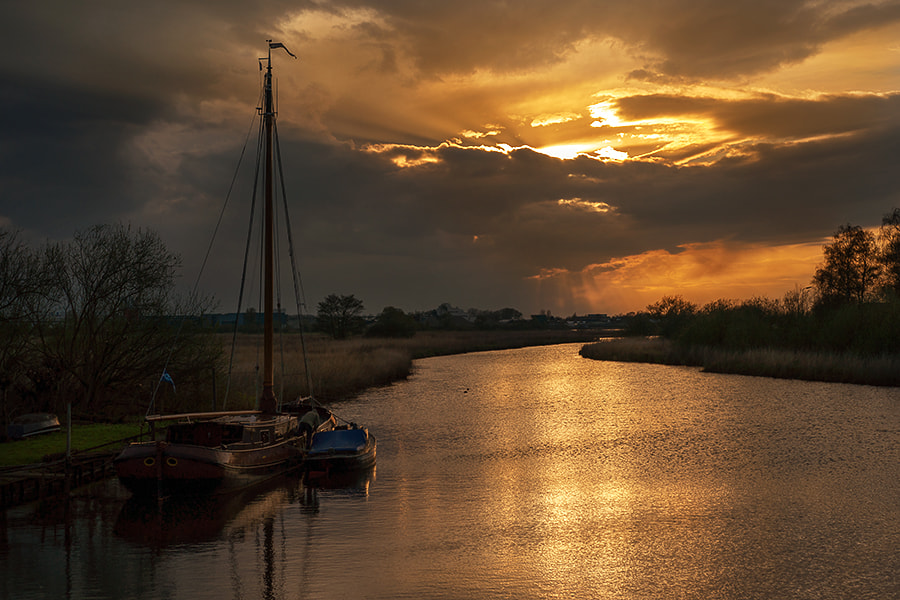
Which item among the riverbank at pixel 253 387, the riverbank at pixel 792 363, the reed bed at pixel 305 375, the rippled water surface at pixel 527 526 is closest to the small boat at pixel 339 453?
the rippled water surface at pixel 527 526

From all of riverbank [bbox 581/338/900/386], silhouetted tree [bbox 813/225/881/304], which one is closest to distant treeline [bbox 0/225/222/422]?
riverbank [bbox 581/338/900/386]

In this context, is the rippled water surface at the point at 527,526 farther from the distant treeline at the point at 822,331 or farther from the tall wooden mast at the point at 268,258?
the distant treeline at the point at 822,331

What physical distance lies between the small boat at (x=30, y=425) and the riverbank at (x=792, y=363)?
56.1m

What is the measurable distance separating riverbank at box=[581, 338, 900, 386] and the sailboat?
4643cm

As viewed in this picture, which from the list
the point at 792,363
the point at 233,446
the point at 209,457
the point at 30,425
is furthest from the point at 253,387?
the point at 792,363

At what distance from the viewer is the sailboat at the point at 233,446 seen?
20594 mm

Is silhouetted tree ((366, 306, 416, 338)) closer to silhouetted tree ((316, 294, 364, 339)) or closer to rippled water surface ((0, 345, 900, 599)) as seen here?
silhouetted tree ((316, 294, 364, 339))

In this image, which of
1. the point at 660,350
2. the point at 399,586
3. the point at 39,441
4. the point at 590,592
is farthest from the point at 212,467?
the point at 660,350

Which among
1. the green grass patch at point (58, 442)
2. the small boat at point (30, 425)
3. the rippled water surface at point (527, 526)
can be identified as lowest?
the rippled water surface at point (527, 526)

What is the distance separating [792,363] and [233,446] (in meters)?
53.8

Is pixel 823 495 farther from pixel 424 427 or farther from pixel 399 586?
pixel 424 427

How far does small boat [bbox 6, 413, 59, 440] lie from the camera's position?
24.6m

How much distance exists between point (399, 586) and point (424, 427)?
23.1m

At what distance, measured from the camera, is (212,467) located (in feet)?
69.4
